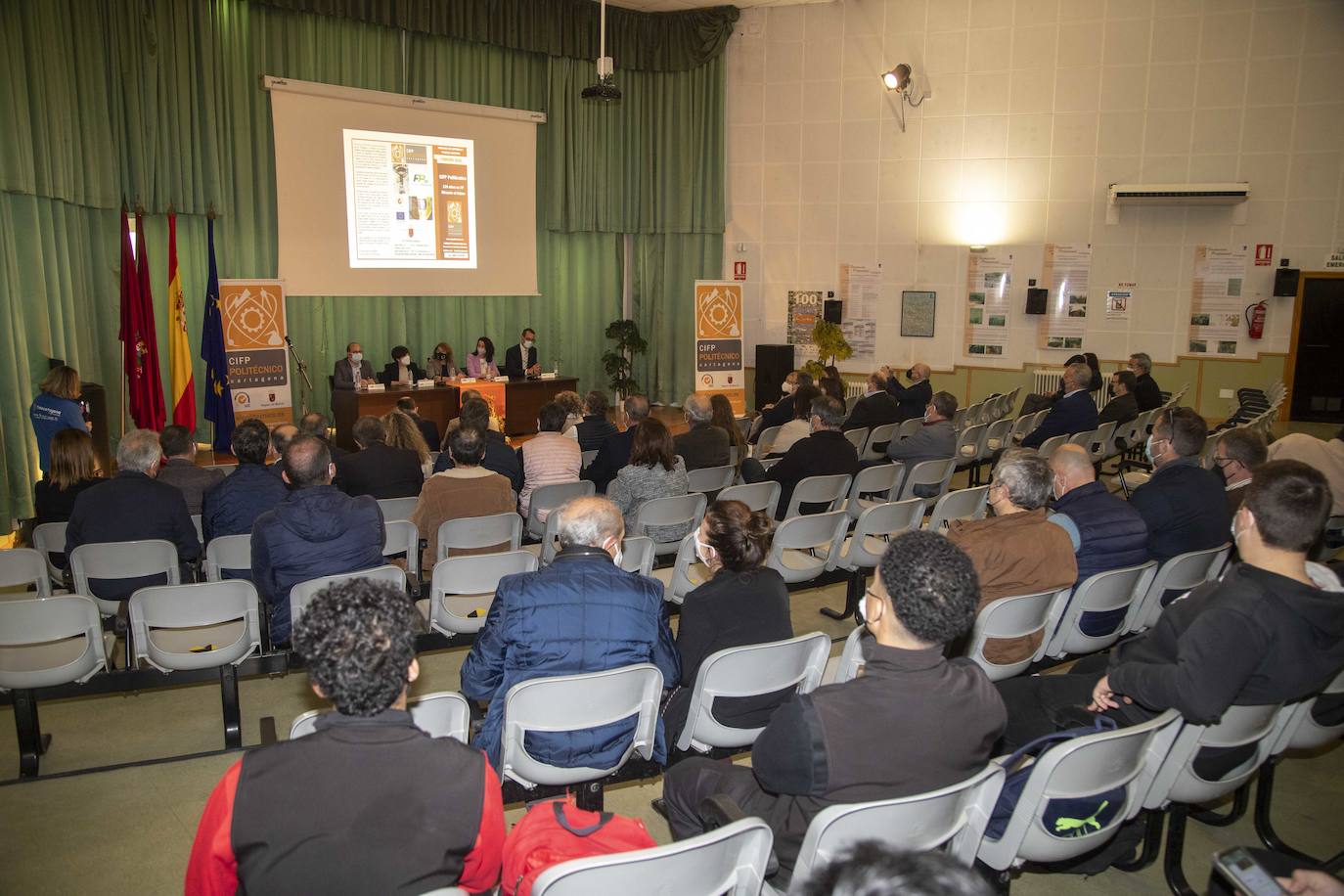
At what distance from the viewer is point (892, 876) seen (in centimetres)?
98

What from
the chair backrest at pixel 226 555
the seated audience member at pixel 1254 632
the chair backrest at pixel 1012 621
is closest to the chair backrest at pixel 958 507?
the chair backrest at pixel 1012 621

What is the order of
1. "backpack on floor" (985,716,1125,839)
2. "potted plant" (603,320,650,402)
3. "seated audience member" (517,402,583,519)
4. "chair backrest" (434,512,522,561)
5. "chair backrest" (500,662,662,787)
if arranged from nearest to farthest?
1. "backpack on floor" (985,716,1125,839)
2. "chair backrest" (500,662,662,787)
3. "chair backrest" (434,512,522,561)
4. "seated audience member" (517,402,583,519)
5. "potted plant" (603,320,650,402)

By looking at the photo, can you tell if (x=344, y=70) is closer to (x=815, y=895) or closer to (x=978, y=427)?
(x=978, y=427)

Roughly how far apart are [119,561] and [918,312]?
1114cm

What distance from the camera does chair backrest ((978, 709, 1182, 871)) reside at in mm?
2281

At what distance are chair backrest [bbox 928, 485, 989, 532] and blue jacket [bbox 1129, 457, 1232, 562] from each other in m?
0.89

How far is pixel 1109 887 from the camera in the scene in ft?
10.00

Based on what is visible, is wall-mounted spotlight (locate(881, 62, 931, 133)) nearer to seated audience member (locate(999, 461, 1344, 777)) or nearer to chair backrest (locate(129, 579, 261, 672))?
seated audience member (locate(999, 461, 1344, 777))

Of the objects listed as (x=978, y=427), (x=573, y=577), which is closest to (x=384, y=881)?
(x=573, y=577)

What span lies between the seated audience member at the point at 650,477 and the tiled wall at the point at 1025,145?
8.85 metres

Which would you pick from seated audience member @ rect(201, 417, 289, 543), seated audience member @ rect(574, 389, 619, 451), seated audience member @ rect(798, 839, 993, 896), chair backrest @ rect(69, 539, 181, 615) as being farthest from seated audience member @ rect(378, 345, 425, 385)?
seated audience member @ rect(798, 839, 993, 896)

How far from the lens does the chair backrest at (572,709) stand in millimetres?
2613

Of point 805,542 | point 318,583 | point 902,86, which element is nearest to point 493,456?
point 805,542

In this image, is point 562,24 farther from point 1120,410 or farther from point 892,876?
point 892,876
